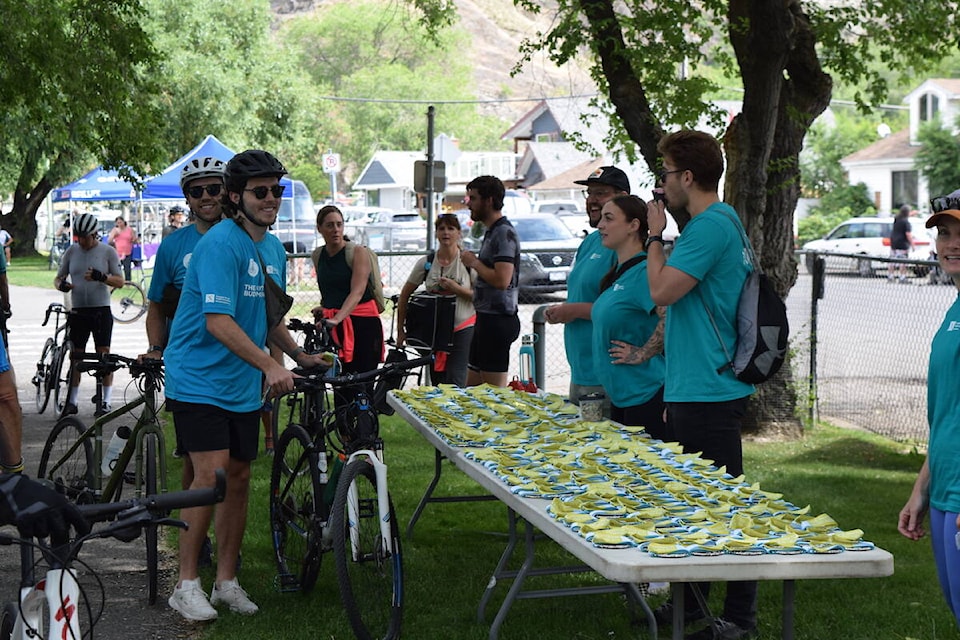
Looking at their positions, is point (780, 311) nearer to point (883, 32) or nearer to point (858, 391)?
point (883, 32)

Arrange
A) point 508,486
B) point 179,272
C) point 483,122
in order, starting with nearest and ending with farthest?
point 508,486 → point 179,272 → point 483,122

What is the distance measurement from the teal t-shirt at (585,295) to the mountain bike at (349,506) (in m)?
1.21

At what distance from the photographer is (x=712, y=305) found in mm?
5500

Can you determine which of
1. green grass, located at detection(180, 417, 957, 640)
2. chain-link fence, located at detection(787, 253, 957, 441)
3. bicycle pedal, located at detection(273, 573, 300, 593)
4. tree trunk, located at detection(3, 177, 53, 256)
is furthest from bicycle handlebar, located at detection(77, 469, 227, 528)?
tree trunk, located at detection(3, 177, 53, 256)

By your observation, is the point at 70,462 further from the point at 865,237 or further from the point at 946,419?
the point at 865,237

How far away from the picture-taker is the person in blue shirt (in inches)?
156

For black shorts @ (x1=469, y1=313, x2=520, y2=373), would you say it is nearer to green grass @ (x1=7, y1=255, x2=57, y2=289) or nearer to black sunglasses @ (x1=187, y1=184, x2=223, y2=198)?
black sunglasses @ (x1=187, y1=184, x2=223, y2=198)

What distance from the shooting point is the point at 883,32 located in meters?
12.6

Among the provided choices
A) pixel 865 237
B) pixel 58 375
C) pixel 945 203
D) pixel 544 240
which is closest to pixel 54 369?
pixel 58 375

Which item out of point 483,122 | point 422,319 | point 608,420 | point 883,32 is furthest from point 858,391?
point 483,122

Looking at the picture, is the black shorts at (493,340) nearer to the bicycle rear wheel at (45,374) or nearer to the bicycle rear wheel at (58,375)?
the bicycle rear wheel at (58,375)

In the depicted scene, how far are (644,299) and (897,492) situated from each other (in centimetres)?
436

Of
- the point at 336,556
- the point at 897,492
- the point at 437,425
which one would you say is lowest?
the point at 897,492

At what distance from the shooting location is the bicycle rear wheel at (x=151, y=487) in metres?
6.66
